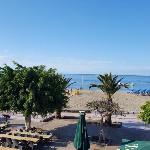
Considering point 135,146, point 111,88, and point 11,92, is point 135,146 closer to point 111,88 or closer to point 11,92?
point 11,92

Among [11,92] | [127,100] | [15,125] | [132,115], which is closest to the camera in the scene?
[11,92]

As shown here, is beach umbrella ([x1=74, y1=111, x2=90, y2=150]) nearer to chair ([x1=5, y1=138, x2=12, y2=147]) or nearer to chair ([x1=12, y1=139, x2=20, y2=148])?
chair ([x1=12, y1=139, x2=20, y2=148])

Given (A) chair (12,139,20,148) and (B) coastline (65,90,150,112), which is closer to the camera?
(A) chair (12,139,20,148)

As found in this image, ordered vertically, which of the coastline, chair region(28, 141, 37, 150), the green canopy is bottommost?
chair region(28, 141, 37, 150)

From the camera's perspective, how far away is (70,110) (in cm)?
4494

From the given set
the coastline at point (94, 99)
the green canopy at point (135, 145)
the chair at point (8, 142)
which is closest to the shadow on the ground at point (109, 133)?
the chair at point (8, 142)

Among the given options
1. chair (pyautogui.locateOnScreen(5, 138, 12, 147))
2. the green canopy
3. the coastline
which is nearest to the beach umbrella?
the green canopy

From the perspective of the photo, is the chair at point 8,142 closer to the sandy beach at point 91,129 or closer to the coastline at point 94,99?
the sandy beach at point 91,129

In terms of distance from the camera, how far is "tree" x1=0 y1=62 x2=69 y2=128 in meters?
28.3

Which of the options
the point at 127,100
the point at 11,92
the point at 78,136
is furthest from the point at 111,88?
the point at 127,100

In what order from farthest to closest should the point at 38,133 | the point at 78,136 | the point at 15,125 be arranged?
the point at 15,125
the point at 38,133
the point at 78,136

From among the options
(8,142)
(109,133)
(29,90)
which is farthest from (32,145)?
(109,133)

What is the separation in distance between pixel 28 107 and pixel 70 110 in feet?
56.3

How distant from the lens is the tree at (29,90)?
28344mm
